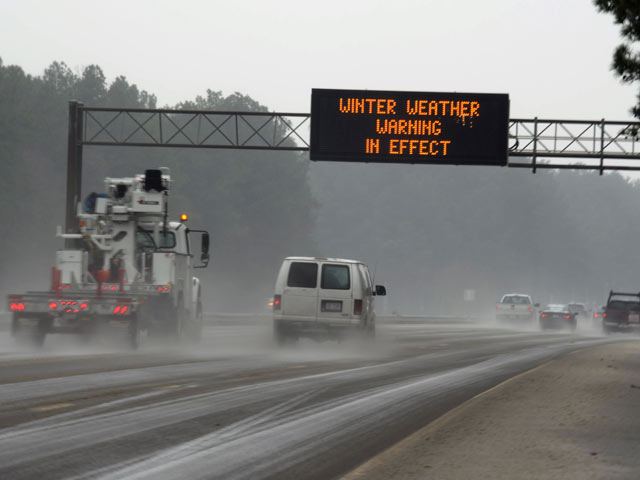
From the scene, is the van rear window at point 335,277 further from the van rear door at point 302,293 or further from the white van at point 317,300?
the van rear door at point 302,293

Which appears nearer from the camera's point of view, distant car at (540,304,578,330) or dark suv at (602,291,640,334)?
dark suv at (602,291,640,334)

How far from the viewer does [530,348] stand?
3022cm

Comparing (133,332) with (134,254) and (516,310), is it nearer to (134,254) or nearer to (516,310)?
(134,254)

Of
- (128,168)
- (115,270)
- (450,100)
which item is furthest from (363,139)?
(128,168)

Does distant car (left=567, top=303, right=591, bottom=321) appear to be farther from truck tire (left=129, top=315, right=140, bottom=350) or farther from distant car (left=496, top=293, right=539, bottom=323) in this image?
truck tire (left=129, top=315, right=140, bottom=350)

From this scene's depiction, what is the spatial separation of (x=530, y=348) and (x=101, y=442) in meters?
22.7

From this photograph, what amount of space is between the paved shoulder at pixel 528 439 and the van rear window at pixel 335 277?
9.15 meters

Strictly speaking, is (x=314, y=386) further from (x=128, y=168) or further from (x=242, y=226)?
(x=242, y=226)

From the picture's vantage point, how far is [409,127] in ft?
105

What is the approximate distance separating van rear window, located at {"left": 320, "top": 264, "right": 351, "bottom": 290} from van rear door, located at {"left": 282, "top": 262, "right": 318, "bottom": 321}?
203 millimetres

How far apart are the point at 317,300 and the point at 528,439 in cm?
1481

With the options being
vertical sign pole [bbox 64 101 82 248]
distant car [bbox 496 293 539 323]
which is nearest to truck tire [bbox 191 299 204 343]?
vertical sign pole [bbox 64 101 82 248]

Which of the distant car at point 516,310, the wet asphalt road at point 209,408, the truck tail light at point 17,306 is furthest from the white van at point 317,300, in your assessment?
the distant car at point 516,310

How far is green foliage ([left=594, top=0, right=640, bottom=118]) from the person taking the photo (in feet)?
63.2
